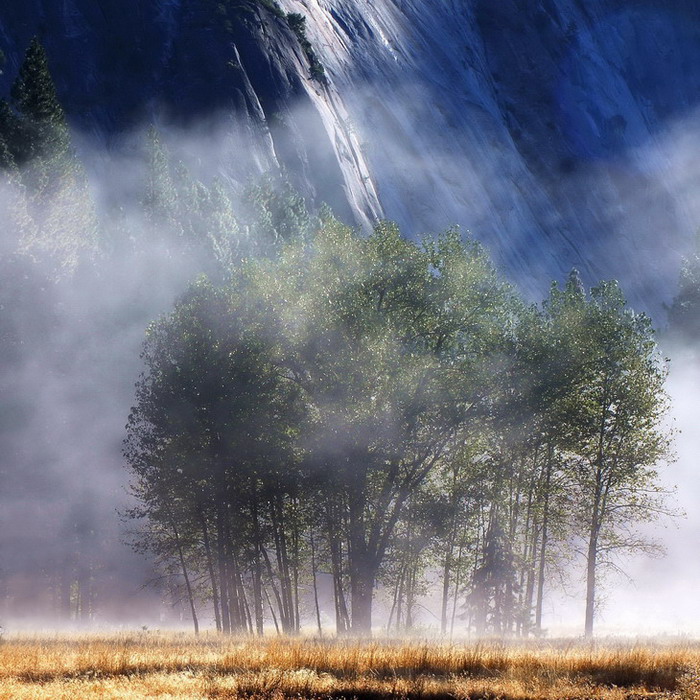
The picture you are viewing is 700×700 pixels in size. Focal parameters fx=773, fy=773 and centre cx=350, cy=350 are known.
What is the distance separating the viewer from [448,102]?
112938 millimetres

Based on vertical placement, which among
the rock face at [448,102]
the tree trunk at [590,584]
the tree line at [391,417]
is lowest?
the tree trunk at [590,584]

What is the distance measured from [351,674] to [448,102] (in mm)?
108652

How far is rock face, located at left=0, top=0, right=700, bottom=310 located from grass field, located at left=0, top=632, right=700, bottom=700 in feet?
180

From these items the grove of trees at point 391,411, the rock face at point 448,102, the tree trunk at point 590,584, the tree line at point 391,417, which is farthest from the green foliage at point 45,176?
the tree trunk at point 590,584

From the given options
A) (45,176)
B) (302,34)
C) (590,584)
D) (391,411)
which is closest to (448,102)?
(302,34)

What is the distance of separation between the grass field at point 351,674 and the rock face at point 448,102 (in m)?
54.7

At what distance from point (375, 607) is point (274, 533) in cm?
3484

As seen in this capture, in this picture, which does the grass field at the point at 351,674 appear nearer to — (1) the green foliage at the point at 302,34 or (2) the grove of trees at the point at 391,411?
(2) the grove of trees at the point at 391,411

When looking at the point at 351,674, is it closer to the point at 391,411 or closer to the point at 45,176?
the point at 391,411

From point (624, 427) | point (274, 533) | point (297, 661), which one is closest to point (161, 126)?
point (274, 533)

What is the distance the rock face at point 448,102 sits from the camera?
80.0 meters

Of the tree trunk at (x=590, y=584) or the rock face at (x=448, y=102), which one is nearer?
the tree trunk at (x=590, y=584)

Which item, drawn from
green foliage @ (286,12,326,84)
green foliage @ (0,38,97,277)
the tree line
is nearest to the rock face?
green foliage @ (286,12,326,84)

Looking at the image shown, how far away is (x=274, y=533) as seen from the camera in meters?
32.4
